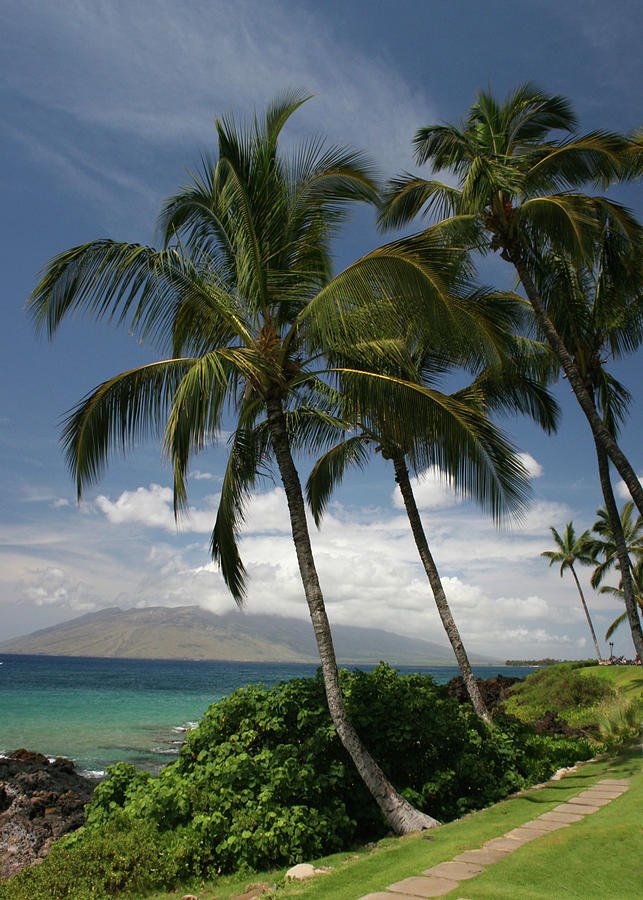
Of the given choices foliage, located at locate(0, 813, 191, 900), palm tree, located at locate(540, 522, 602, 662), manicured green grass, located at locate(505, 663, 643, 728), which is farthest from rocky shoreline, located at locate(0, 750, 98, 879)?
palm tree, located at locate(540, 522, 602, 662)

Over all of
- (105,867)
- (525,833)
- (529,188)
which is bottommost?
(105,867)

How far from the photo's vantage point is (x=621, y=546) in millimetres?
12516

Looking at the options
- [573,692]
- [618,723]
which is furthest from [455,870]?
[573,692]

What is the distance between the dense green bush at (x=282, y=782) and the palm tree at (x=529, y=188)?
5.21 m

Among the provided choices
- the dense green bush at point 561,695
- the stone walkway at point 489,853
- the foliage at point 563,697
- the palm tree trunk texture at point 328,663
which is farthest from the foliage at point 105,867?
the dense green bush at point 561,695

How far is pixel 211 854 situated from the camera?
588 centimetres

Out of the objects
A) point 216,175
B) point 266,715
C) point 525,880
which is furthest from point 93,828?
point 216,175

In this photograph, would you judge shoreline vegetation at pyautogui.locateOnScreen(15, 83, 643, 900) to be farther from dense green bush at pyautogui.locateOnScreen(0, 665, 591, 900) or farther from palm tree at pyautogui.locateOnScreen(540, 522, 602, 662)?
palm tree at pyautogui.locateOnScreen(540, 522, 602, 662)

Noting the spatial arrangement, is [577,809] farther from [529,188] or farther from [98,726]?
[98,726]

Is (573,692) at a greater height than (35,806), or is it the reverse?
(573,692)

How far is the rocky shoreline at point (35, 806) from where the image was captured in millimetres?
9512

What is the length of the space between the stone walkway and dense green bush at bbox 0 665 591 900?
4.93 feet

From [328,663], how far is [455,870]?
2.95 meters

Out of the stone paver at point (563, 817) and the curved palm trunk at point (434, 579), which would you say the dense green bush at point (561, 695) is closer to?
the curved palm trunk at point (434, 579)
